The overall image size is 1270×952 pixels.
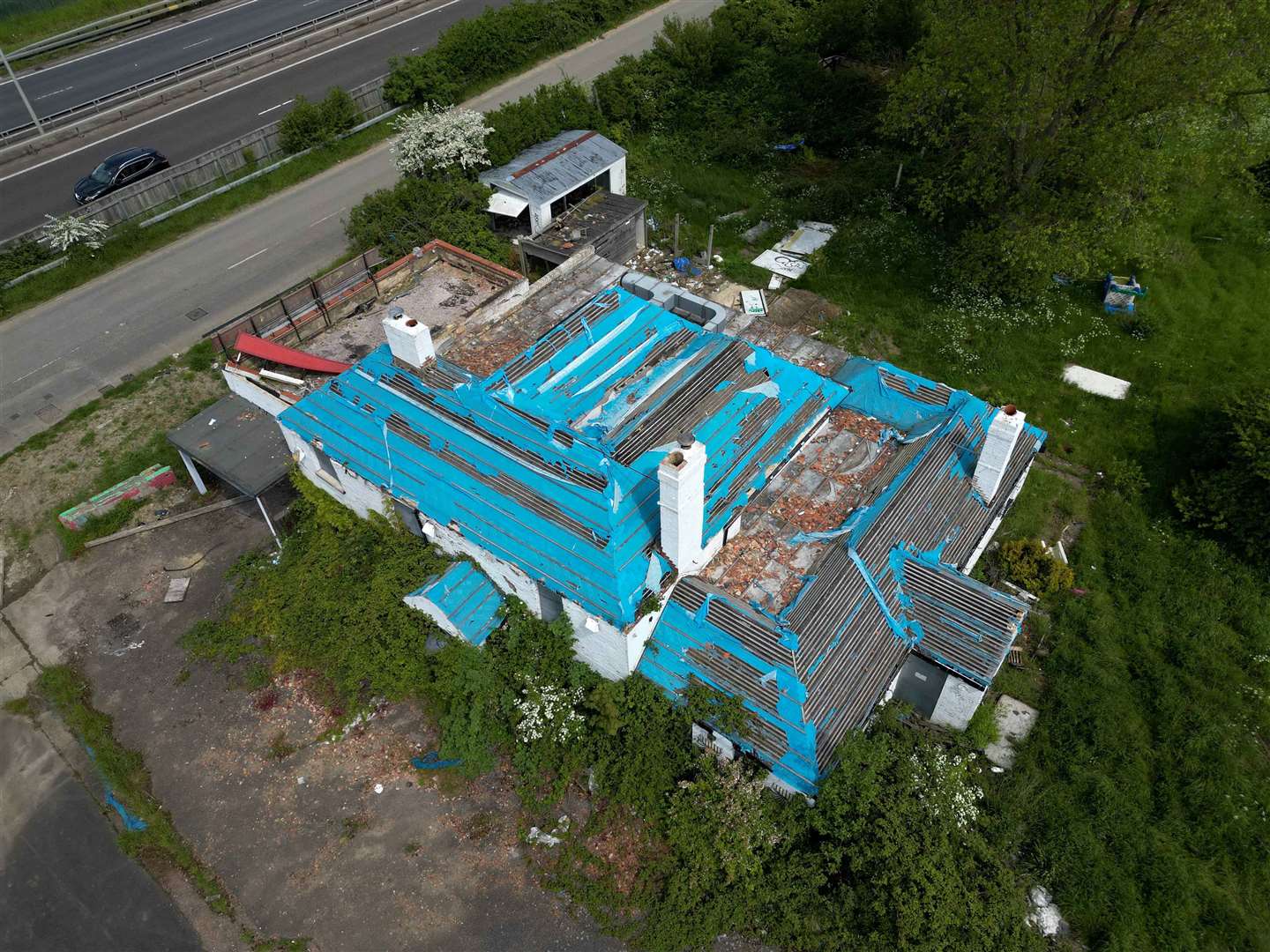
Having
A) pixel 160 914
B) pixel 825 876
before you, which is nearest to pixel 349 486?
pixel 160 914

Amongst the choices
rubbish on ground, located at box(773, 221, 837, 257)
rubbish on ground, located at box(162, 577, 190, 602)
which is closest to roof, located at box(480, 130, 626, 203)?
rubbish on ground, located at box(773, 221, 837, 257)

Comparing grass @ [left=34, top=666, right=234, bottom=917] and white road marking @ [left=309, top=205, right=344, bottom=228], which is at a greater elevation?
white road marking @ [left=309, top=205, right=344, bottom=228]

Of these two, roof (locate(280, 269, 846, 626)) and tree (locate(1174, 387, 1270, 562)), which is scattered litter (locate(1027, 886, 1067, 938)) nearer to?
roof (locate(280, 269, 846, 626))

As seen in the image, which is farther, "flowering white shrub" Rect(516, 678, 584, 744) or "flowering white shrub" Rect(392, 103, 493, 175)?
"flowering white shrub" Rect(392, 103, 493, 175)

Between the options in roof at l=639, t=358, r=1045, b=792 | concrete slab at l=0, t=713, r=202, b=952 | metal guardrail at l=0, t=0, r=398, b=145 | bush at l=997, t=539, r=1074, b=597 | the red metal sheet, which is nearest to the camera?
concrete slab at l=0, t=713, r=202, b=952

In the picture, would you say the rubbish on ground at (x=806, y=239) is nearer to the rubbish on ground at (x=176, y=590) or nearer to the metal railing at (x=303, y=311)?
the metal railing at (x=303, y=311)

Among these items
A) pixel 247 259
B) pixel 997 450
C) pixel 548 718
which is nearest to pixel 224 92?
pixel 247 259

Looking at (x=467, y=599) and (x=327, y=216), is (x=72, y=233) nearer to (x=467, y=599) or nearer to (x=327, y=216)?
(x=327, y=216)
